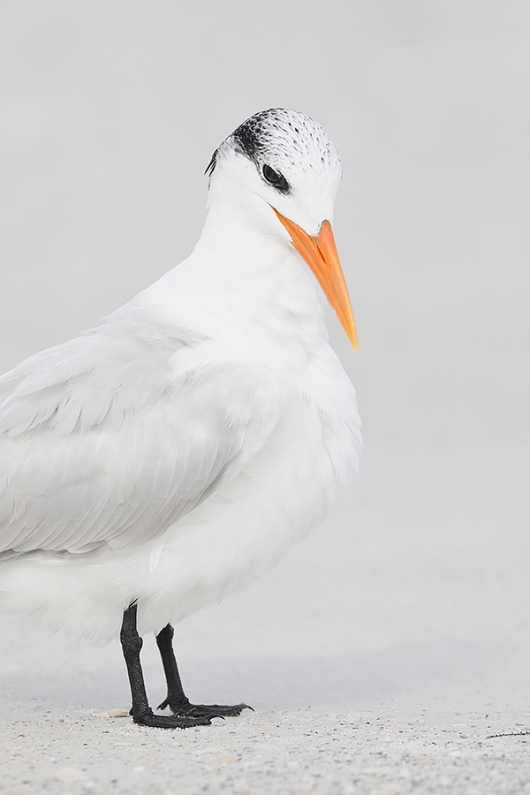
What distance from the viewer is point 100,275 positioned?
53.0 feet

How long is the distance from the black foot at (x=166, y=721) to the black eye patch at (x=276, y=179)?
7.18ft

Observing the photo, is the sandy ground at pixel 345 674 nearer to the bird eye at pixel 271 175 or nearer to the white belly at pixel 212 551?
the white belly at pixel 212 551

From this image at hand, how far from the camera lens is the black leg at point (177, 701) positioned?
4441mm

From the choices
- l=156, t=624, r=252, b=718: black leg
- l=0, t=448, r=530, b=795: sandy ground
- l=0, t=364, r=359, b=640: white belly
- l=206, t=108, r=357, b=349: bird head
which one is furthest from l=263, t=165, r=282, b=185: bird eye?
l=0, t=448, r=530, b=795: sandy ground

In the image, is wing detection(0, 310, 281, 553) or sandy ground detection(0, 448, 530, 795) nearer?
sandy ground detection(0, 448, 530, 795)

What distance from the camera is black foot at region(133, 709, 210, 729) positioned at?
13.5 ft

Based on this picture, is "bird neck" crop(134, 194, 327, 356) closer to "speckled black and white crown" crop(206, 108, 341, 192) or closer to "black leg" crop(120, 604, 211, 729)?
"speckled black and white crown" crop(206, 108, 341, 192)

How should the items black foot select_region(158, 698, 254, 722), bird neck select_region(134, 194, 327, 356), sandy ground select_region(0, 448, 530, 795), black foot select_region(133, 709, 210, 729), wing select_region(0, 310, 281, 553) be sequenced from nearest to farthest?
sandy ground select_region(0, 448, 530, 795) < wing select_region(0, 310, 281, 553) < black foot select_region(133, 709, 210, 729) < bird neck select_region(134, 194, 327, 356) < black foot select_region(158, 698, 254, 722)

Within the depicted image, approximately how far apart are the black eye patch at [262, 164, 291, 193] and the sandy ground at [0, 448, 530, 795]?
6.95ft

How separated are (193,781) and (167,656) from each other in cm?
179

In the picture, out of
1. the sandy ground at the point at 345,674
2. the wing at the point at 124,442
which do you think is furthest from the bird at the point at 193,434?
the sandy ground at the point at 345,674

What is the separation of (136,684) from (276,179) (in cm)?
213

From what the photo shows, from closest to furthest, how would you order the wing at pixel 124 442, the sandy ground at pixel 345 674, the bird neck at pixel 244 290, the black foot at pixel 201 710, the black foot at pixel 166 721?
the sandy ground at pixel 345 674 → the wing at pixel 124 442 → the black foot at pixel 166 721 → the bird neck at pixel 244 290 → the black foot at pixel 201 710

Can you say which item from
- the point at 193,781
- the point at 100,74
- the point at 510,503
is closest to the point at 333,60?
the point at 100,74
